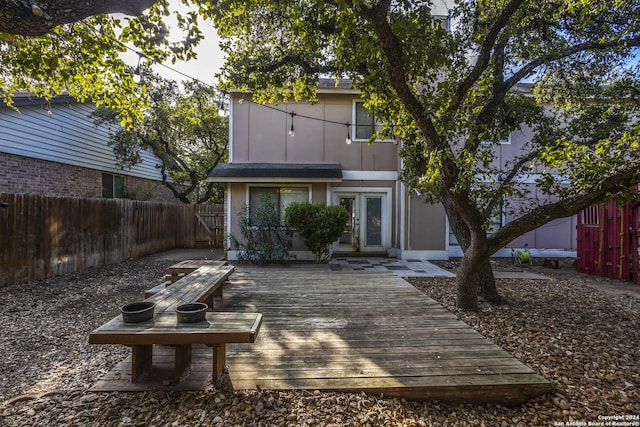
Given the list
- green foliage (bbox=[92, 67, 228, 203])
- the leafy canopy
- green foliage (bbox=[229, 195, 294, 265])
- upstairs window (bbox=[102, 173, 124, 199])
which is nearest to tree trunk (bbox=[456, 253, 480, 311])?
the leafy canopy

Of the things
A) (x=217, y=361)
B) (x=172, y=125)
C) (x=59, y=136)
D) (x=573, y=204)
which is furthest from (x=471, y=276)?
(x=172, y=125)

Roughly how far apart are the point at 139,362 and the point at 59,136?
38.7 feet

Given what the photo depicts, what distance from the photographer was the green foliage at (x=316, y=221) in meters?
8.72

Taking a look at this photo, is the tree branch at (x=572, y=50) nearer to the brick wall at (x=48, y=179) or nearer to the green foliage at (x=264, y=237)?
the green foliage at (x=264, y=237)

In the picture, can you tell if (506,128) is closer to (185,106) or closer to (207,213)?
(207,213)

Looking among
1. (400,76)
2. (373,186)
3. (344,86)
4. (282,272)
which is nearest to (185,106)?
(344,86)

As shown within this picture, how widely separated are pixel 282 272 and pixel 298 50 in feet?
15.9

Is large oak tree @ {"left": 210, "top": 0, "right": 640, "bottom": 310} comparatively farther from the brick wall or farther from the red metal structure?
the brick wall

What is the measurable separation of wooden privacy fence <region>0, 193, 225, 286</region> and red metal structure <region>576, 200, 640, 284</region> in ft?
41.2

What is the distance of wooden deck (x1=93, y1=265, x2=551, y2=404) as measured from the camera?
8.53ft

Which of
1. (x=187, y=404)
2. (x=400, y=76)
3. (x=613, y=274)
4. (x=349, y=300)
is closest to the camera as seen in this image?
(x=187, y=404)

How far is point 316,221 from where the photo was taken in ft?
28.7

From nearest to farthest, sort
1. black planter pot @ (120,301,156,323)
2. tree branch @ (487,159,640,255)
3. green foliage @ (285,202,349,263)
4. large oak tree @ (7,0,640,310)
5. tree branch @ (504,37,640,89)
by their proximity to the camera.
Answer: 1. black planter pot @ (120,301,156,323)
2. tree branch @ (487,159,640,255)
3. large oak tree @ (7,0,640,310)
4. tree branch @ (504,37,640,89)
5. green foliage @ (285,202,349,263)

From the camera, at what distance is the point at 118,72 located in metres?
4.57
